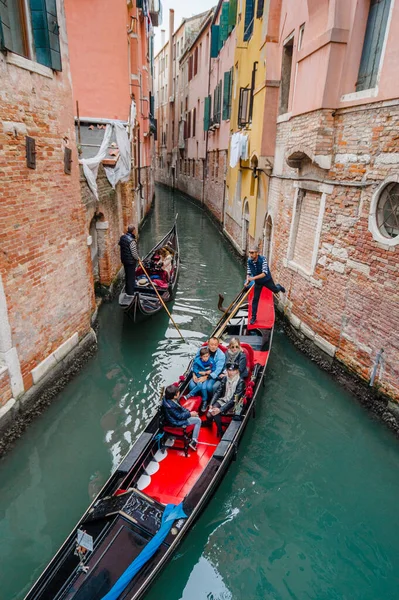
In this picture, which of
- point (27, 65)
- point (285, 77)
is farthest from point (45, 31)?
point (285, 77)

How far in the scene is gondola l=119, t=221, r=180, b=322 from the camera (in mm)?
6598

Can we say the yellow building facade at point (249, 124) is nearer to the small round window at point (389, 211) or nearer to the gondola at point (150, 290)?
the gondola at point (150, 290)

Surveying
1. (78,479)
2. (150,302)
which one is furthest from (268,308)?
(78,479)

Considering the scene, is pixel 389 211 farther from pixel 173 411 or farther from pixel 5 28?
pixel 5 28

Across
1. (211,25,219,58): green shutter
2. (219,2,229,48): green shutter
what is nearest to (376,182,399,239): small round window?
(219,2,229,48): green shutter

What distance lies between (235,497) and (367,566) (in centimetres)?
122

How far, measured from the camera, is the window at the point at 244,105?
962 centimetres

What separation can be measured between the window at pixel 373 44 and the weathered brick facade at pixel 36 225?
3649 mm

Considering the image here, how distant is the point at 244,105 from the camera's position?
32.8 ft

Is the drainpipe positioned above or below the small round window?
below

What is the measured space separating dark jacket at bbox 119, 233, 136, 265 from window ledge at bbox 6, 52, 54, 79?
273 centimetres

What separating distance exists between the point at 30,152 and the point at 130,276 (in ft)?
10.6

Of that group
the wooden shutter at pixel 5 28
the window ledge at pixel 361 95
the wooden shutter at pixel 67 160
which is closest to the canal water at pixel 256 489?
the wooden shutter at pixel 67 160

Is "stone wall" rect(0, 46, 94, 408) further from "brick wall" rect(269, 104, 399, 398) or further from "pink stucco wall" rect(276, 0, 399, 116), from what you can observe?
"brick wall" rect(269, 104, 399, 398)
